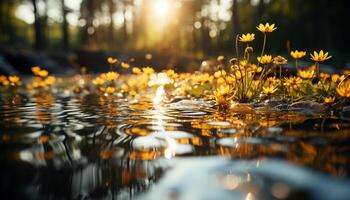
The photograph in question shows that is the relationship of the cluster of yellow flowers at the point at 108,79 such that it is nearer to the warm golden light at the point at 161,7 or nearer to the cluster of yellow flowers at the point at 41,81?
the cluster of yellow flowers at the point at 41,81

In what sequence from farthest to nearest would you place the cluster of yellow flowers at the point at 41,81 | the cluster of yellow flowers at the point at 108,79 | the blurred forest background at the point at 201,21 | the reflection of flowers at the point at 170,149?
the blurred forest background at the point at 201,21
the cluster of yellow flowers at the point at 41,81
the cluster of yellow flowers at the point at 108,79
the reflection of flowers at the point at 170,149

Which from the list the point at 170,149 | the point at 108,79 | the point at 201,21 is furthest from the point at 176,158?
the point at 201,21

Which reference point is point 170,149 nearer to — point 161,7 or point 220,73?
point 220,73

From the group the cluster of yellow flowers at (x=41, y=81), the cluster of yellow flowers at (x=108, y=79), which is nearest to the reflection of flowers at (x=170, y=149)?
the cluster of yellow flowers at (x=108, y=79)

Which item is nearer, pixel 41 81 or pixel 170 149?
pixel 170 149

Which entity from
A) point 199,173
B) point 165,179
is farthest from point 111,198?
point 199,173

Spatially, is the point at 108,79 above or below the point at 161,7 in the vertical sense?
below

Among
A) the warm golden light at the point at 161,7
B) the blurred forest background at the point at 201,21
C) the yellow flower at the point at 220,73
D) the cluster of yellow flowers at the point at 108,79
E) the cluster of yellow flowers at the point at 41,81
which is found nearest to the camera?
the yellow flower at the point at 220,73

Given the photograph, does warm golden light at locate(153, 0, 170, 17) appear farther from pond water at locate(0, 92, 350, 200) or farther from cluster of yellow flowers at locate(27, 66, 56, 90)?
pond water at locate(0, 92, 350, 200)
